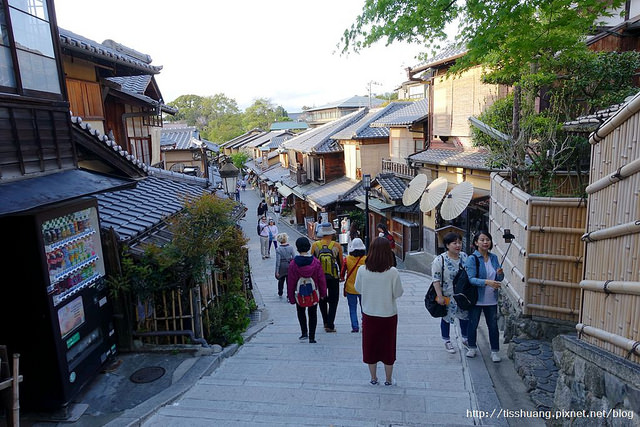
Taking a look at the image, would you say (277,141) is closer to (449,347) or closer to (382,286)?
(449,347)

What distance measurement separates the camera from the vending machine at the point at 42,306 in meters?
4.69

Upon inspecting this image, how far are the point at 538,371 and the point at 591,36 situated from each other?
29.9 ft

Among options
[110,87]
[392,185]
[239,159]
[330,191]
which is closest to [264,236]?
[392,185]

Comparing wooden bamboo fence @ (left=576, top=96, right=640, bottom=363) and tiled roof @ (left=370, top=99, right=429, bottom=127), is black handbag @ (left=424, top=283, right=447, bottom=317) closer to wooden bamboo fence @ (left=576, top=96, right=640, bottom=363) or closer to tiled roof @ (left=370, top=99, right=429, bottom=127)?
wooden bamboo fence @ (left=576, top=96, right=640, bottom=363)

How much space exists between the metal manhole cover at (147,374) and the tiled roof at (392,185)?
1451 cm

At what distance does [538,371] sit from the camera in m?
5.12

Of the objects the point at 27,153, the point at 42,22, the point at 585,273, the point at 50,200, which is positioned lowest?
the point at 585,273

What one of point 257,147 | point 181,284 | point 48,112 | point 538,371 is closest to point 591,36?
point 538,371

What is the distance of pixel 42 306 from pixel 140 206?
12.8 feet

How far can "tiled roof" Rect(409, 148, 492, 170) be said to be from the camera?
13232mm

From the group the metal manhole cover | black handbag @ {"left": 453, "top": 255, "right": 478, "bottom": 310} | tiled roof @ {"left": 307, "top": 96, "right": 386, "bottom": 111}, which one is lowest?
the metal manhole cover

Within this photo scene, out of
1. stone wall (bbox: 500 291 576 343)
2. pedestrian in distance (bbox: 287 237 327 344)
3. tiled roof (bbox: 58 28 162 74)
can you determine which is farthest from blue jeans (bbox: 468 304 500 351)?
tiled roof (bbox: 58 28 162 74)

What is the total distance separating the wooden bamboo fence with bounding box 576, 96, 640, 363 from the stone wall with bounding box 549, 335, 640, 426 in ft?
0.41

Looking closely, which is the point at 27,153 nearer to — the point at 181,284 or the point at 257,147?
the point at 181,284
